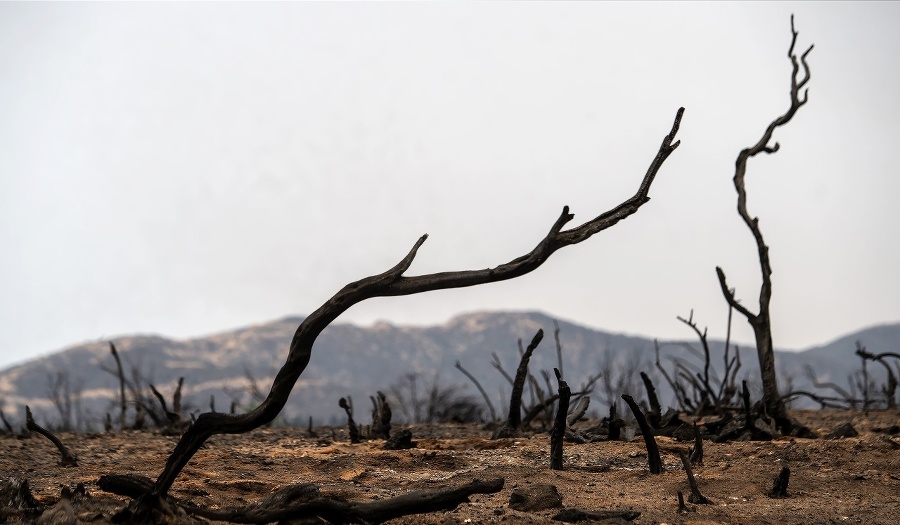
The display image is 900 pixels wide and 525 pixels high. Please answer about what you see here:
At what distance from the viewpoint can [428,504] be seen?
5.02 meters

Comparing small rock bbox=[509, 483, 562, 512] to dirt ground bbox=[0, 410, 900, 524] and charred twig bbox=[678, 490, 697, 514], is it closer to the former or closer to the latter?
dirt ground bbox=[0, 410, 900, 524]

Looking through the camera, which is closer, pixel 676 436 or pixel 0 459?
pixel 0 459

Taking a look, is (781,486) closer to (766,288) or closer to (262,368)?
(766,288)

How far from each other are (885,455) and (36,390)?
149395 millimetres

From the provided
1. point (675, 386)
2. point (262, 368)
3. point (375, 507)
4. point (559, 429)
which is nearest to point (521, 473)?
point (559, 429)

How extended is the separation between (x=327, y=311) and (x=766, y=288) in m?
7.31

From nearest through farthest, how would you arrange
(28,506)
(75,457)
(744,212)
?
(28,506), (75,457), (744,212)

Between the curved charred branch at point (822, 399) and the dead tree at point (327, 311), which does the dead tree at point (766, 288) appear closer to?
the curved charred branch at point (822, 399)

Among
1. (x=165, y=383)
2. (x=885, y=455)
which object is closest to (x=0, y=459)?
(x=885, y=455)

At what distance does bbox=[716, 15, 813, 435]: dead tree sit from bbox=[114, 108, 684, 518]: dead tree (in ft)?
18.3

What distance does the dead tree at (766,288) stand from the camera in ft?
33.9

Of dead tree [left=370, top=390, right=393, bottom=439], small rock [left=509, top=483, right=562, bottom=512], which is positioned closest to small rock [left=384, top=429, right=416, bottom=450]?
dead tree [left=370, top=390, right=393, bottom=439]

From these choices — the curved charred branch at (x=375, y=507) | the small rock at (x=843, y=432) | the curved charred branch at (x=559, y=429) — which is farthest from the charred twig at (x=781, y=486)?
the small rock at (x=843, y=432)

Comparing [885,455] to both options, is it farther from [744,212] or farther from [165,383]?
[165,383]
